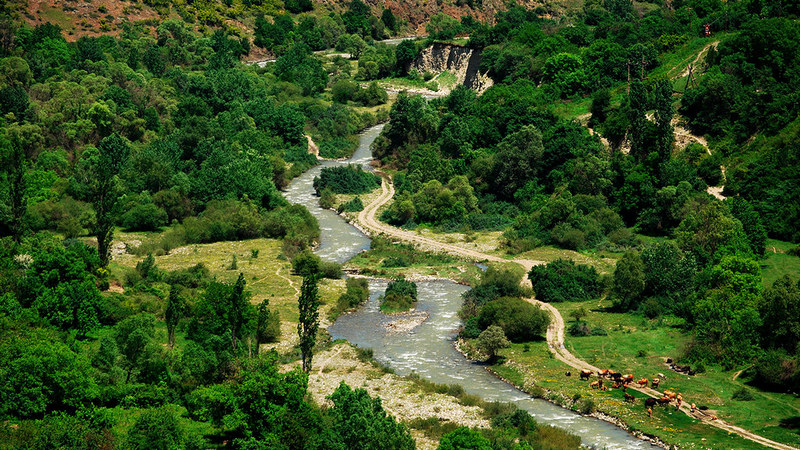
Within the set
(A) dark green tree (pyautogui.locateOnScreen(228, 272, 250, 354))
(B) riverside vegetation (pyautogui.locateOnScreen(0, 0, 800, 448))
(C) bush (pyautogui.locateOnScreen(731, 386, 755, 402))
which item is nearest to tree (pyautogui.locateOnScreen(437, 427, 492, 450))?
(B) riverside vegetation (pyautogui.locateOnScreen(0, 0, 800, 448))

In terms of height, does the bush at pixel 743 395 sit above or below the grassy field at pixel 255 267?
above

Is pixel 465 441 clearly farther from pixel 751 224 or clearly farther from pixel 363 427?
pixel 751 224

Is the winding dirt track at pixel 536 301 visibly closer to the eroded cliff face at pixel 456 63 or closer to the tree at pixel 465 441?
the tree at pixel 465 441

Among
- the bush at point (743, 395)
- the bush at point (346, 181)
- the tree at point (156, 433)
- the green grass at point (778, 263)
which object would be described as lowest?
the bush at point (346, 181)

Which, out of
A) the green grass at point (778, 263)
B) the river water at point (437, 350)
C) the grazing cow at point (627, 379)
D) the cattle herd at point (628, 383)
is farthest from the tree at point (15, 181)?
the green grass at point (778, 263)

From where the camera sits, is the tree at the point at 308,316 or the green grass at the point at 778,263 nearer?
the tree at the point at 308,316

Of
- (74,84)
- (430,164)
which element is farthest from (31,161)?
(430,164)
